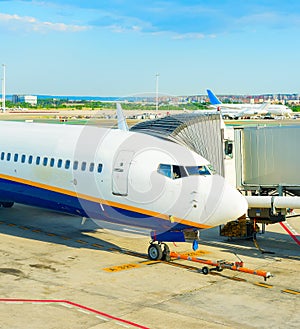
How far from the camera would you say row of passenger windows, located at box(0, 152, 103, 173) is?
22.0 metres

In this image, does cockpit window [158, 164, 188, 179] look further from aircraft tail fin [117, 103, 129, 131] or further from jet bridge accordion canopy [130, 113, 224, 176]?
aircraft tail fin [117, 103, 129, 131]

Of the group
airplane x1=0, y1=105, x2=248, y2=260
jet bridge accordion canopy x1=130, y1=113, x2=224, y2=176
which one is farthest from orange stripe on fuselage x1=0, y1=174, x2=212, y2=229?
jet bridge accordion canopy x1=130, y1=113, x2=224, y2=176

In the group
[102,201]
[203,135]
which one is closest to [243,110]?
[203,135]

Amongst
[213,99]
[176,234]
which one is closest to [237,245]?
[176,234]

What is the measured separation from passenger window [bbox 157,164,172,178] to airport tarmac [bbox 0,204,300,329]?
3307mm

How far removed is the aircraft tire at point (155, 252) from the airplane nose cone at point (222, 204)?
7.84ft

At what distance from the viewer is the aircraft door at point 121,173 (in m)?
20.8

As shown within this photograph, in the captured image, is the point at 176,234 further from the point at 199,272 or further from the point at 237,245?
the point at 237,245

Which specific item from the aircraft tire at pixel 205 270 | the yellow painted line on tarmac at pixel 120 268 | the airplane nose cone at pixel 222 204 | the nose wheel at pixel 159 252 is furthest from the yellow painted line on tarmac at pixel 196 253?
the airplane nose cone at pixel 222 204

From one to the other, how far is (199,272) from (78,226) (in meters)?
8.90

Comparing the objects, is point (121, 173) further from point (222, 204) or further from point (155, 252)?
point (222, 204)

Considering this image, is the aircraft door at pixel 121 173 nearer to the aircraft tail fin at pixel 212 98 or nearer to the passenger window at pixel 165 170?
the passenger window at pixel 165 170

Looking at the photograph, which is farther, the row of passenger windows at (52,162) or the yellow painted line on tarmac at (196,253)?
the yellow painted line on tarmac at (196,253)

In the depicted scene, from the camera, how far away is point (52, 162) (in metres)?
23.5
